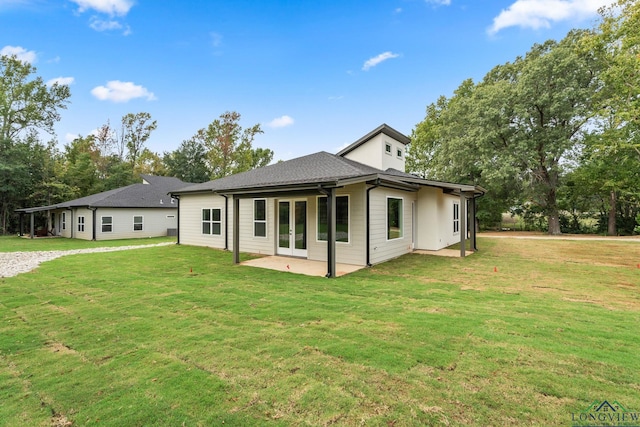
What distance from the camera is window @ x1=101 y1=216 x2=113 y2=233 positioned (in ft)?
56.8

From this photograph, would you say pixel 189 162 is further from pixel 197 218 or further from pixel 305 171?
pixel 305 171

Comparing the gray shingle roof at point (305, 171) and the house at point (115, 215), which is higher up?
the gray shingle roof at point (305, 171)

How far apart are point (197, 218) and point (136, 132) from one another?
89.9 feet

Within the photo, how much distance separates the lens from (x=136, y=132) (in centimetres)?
3375

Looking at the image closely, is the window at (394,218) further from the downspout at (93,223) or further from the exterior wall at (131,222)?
the downspout at (93,223)

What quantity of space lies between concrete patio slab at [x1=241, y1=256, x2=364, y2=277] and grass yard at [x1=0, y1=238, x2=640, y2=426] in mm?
1194

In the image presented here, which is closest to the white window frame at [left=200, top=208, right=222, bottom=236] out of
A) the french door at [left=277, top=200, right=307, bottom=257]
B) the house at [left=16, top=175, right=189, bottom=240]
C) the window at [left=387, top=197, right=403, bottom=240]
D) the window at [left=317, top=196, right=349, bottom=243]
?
the french door at [left=277, top=200, right=307, bottom=257]

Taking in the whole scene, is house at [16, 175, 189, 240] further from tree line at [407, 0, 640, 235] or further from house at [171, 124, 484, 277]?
tree line at [407, 0, 640, 235]

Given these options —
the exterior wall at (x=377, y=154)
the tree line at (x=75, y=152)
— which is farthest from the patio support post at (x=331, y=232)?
the tree line at (x=75, y=152)

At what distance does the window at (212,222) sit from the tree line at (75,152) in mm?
17309

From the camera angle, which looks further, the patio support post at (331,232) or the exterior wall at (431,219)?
the exterior wall at (431,219)

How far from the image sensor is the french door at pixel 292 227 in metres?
9.71

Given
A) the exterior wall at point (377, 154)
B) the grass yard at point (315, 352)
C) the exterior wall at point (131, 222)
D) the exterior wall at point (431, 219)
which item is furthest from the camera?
the exterior wall at point (131, 222)

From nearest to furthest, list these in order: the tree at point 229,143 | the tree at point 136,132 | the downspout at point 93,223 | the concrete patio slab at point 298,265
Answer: the concrete patio slab at point 298,265 < the downspout at point 93,223 < the tree at point 229,143 < the tree at point 136,132
